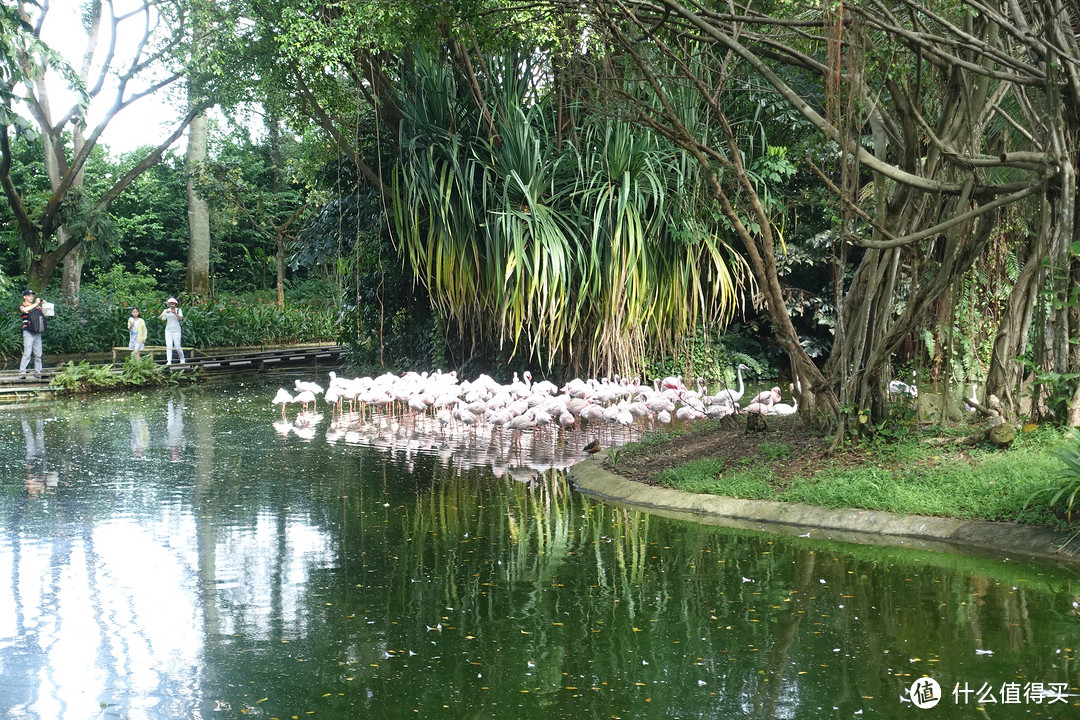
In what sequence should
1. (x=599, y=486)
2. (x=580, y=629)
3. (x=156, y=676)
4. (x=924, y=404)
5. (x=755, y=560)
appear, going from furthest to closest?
(x=924, y=404) < (x=599, y=486) < (x=755, y=560) < (x=580, y=629) < (x=156, y=676)

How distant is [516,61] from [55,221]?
1315 cm

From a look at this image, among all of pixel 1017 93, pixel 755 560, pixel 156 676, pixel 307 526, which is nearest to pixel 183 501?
pixel 307 526

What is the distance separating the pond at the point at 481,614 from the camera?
3.93 meters

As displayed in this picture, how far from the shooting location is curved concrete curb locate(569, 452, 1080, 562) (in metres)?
5.91

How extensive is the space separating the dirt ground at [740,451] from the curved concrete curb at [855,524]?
34 cm

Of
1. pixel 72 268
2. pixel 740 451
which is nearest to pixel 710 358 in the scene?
pixel 740 451

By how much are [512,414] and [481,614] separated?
5514mm

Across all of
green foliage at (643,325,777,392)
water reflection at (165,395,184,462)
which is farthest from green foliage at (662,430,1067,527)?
green foliage at (643,325,777,392)

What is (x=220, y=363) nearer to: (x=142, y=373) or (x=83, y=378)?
(x=142, y=373)

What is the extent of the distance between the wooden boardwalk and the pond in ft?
26.8

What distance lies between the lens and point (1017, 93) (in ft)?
25.3

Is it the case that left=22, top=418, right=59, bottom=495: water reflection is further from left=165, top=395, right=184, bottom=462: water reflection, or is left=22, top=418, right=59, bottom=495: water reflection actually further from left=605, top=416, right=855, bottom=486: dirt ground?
left=605, top=416, right=855, bottom=486: dirt ground

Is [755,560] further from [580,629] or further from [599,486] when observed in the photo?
[599,486]

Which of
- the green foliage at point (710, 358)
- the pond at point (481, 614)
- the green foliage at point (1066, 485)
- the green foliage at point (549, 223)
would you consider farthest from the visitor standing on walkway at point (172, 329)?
the green foliage at point (1066, 485)
